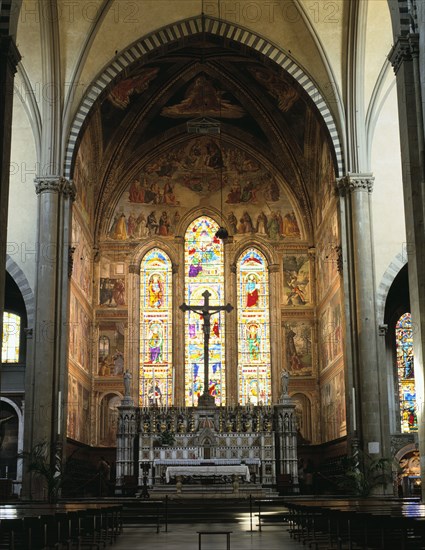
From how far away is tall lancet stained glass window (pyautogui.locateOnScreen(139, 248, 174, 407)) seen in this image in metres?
35.2

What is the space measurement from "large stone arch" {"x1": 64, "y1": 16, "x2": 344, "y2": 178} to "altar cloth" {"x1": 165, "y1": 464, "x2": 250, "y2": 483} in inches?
368

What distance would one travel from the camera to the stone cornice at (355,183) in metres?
26.1

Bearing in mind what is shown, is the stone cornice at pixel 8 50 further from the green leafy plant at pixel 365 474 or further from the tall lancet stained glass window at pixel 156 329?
the tall lancet stained glass window at pixel 156 329

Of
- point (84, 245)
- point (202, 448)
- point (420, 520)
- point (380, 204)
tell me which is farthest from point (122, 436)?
point (420, 520)

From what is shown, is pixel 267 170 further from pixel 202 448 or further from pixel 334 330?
pixel 202 448

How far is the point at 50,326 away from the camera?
81.6ft

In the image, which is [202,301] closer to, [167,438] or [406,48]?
[167,438]

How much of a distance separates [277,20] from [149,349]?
1454cm

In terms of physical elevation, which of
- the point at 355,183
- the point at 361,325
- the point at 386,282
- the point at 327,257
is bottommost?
the point at 361,325

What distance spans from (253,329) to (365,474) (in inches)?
515

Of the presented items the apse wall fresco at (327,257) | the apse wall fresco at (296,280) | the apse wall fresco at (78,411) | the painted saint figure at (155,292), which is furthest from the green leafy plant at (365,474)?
the painted saint figure at (155,292)

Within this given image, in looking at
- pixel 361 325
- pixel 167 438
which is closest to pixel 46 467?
pixel 167 438

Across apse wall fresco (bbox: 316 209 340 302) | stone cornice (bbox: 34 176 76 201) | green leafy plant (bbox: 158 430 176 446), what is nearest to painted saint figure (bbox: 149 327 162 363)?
apse wall fresco (bbox: 316 209 340 302)

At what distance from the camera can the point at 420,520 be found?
8.20 meters
